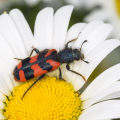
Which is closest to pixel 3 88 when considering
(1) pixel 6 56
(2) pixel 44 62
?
(1) pixel 6 56

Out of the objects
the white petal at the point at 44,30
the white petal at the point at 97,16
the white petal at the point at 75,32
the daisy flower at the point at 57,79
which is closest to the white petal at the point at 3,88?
the daisy flower at the point at 57,79

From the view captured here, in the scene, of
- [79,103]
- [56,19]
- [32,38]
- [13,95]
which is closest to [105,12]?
[56,19]

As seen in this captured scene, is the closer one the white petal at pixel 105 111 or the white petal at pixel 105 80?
the white petal at pixel 105 111

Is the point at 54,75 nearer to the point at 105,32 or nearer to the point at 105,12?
the point at 105,32

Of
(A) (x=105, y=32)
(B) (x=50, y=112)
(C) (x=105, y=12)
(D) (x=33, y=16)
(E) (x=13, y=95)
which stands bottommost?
(B) (x=50, y=112)

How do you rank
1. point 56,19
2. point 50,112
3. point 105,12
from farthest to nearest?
1. point 105,12
2. point 56,19
3. point 50,112

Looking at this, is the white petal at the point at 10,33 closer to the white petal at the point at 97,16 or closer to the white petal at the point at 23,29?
→ the white petal at the point at 23,29

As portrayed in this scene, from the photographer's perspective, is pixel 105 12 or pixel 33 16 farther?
pixel 33 16

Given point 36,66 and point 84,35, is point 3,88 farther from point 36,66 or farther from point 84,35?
point 84,35
